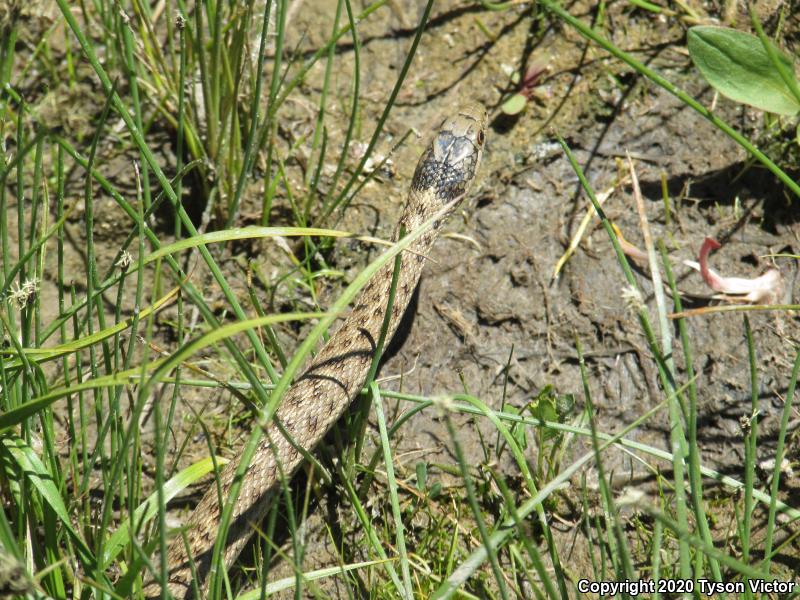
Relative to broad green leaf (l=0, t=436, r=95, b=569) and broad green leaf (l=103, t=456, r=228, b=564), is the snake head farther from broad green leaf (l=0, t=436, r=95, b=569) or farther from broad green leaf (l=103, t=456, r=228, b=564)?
broad green leaf (l=0, t=436, r=95, b=569)

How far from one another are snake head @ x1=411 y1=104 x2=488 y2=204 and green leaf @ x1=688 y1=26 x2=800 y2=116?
3.20 ft

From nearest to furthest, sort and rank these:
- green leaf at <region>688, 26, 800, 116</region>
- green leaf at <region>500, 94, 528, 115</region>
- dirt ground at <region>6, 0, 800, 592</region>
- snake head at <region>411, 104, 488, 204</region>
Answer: green leaf at <region>688, 26, 800, 116</region>, dirt ground at <region>6, 0, 800, 592</region>, snake head at <region>411, 104, 488, 204</region>, green leaf at <region>500, 94, 528, 115</region>

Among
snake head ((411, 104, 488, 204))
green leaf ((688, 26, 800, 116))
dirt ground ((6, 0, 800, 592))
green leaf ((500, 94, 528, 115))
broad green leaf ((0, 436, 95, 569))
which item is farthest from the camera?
green leaf ((500, 94, 528, 115))

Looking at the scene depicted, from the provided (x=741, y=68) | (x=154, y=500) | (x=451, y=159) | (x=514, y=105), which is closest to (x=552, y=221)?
(x=451, y=159)

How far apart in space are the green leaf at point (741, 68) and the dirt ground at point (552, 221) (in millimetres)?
526

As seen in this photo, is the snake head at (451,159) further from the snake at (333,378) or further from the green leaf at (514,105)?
the green leaf at (514,105)

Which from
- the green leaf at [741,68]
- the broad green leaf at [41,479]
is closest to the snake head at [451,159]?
the green leaf at [741,68]

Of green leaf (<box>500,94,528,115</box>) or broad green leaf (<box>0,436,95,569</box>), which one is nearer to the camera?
broad green leaf (<box>0,436,95,569</box>)

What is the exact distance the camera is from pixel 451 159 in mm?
3100

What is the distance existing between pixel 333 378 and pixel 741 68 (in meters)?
1.91

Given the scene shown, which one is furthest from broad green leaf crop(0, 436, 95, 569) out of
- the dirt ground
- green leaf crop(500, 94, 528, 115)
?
green leaf crop(500, 94, 528, 115)

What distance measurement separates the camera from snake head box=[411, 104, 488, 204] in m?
3.09

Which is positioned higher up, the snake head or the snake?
the snake head

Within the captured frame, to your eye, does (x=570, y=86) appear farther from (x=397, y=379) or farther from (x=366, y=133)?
(x=397, y=379)
